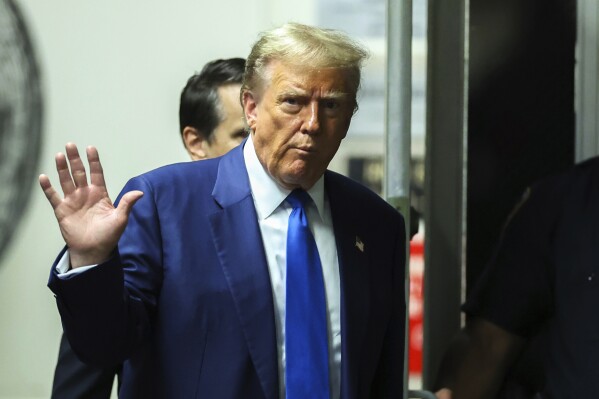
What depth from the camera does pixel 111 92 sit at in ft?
11.1

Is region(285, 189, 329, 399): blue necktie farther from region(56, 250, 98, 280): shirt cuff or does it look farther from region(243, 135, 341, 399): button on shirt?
region(56, 250, 98, 280): shirt cuff

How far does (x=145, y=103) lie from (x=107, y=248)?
1742mm

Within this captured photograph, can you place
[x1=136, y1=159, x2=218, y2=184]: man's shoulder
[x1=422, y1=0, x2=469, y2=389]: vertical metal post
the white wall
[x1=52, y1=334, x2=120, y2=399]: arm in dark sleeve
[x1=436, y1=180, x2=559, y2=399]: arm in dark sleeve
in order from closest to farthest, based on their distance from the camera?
[x1=136, y1=159, x2=218, y2=184]: man's shoulder → [x1=52, y1=334, x2=120, y2=399]: arm in dark sleeve → [x1=436, y1=180, x2=559, y2=399]: arm in dark sleeve → [x1=422, y1=0, x2=469, y2=389]: vertical metal post → the white wall

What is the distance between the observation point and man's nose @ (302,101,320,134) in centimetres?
189

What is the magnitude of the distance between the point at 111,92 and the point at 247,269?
1.63 metres

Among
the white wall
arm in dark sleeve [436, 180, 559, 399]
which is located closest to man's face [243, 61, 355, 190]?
arm in dark sleeve [436, 180, 559, 399]

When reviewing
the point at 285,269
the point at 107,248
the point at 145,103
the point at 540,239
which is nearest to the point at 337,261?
the point at 285,269

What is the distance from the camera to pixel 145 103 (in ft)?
11.1

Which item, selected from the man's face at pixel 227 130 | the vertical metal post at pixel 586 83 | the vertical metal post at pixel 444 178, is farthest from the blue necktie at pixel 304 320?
the vertical metal post at pixel 586 83

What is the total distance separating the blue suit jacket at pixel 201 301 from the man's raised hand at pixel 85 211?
50 millimetres

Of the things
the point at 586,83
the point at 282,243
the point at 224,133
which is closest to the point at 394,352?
the point at 282,243

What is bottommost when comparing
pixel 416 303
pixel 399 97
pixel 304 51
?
pixel 416 303

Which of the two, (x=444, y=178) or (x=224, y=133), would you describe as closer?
(x=224, y=133)

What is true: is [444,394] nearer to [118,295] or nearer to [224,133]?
[224,133]
